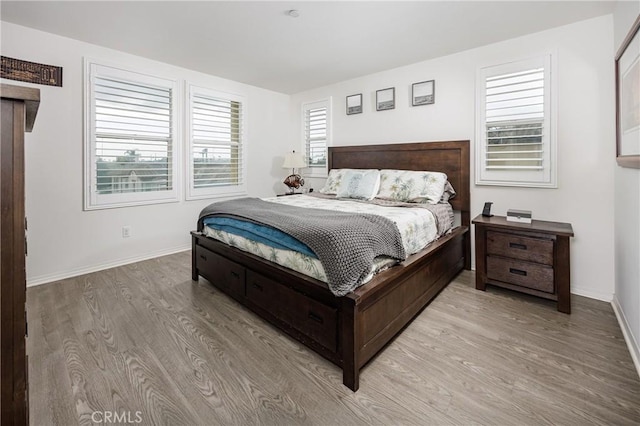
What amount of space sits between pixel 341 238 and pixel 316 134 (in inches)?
140

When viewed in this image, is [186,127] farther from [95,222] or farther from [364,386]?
[364,386]

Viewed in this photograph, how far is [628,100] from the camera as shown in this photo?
204cm

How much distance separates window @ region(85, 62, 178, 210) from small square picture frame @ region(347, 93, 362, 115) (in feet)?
7.61

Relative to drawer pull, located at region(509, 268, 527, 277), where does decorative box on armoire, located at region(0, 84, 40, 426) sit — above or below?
above

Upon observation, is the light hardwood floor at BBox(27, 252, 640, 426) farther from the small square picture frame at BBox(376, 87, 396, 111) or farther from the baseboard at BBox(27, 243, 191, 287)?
the small square picture frame at BBox(376, 87, 396, 111)

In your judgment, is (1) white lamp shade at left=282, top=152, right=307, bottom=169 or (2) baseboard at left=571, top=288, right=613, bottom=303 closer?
(2) baseboard at left=571, top=288, right=613, bottom=303

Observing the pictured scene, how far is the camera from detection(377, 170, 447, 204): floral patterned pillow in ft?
10.5

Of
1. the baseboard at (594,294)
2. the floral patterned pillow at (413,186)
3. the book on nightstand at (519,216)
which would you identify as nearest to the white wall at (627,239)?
the baseboard at (594,294)

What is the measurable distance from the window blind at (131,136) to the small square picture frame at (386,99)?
2.67 meters

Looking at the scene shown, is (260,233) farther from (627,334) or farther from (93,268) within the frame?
(627,334)

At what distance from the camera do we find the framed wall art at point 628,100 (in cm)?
182

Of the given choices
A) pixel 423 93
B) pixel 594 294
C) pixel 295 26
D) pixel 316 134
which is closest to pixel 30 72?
pixel 295 26

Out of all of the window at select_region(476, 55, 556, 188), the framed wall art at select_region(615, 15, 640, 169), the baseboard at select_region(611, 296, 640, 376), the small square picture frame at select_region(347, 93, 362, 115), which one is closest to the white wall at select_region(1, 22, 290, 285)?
the small square picture frame at select_region(347, 93, 362, 115)

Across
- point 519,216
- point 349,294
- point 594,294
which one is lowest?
point 594,294
